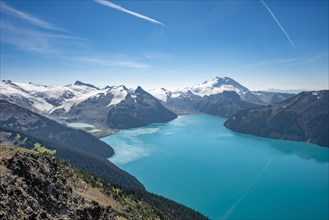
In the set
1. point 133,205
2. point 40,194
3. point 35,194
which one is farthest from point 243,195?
point 35,194

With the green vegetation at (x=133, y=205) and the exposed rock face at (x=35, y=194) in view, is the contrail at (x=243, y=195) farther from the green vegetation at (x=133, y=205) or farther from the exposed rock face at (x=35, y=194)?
the exposed rock face at (x=35, y=194)

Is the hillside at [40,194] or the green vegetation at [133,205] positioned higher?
the hillside at [40,194]

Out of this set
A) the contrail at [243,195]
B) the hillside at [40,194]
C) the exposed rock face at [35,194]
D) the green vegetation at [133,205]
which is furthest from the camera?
the contrail at [243,195]

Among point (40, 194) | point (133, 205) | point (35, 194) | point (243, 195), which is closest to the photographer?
point (35, 194)

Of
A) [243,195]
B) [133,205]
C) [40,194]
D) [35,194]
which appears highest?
[35,194]

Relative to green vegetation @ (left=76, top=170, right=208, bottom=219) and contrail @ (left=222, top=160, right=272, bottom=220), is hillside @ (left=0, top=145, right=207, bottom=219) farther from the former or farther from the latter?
contrail @ (left=222, top=160, right=272, bottom=220)

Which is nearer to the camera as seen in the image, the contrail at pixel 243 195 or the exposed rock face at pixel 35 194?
the exposed rock face at pixel 35 194

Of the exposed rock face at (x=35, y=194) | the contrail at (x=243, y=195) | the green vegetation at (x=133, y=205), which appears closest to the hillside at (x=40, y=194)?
the exposed rock face at (x=35, y=194)

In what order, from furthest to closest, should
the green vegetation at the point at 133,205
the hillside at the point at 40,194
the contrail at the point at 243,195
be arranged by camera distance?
the contrail at the point at 243,195 → the green vegetation at the point at 133,205 → the hillside at the point at 40,194

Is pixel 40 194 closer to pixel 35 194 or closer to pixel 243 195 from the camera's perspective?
pixel 35 194
